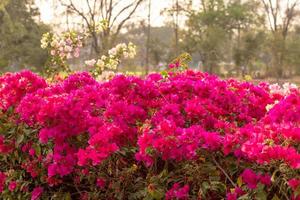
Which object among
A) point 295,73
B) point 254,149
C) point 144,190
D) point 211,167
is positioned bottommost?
point 295,73

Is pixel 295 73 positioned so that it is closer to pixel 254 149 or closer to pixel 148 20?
pixel 148 20

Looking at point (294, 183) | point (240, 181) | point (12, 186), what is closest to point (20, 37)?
point (12, 186)

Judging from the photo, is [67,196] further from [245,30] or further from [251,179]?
[245,30]

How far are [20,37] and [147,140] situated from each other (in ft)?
121

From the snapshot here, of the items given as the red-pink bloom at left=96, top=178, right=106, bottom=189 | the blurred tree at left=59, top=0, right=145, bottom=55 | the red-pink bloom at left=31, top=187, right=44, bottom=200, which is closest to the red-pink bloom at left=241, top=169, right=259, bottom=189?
the red-pink bloom at left=96, top=178, right=106, bottom=189

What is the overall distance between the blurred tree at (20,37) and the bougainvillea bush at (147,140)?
34.0m

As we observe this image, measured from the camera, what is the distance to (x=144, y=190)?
8.91ft

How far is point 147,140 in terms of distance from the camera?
7.93 ft

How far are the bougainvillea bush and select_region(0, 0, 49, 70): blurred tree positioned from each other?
111 feet

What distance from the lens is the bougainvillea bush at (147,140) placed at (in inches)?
94.0

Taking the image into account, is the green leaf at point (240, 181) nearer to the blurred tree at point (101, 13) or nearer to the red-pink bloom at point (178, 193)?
the red-pink bloom at point (178, 193)

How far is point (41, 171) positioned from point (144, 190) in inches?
28.0

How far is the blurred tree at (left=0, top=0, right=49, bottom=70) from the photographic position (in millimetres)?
36844

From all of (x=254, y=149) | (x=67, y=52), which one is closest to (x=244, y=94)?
(x=254, y=149)
